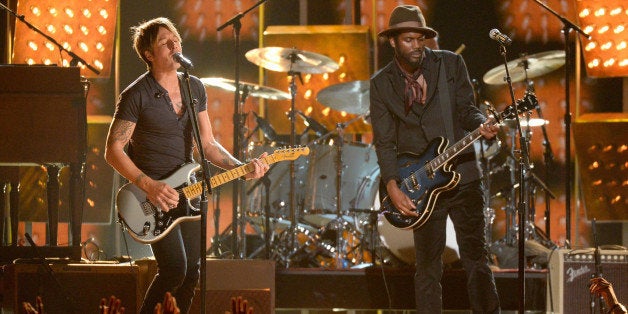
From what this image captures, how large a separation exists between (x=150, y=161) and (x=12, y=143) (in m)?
1.72

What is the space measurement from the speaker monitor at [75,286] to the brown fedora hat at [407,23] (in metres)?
2.30

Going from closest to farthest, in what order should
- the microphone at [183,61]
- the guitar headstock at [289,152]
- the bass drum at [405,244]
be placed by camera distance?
the microphone at [183,61], the guitar headstock at [289,152], the bass drum at [405,244]

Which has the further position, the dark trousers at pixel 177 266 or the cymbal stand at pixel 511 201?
the cymbal stand at pixel 511 201

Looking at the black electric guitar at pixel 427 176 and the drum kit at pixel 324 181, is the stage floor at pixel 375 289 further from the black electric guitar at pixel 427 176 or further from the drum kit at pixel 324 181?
the black electric guitar at pixel 427 176

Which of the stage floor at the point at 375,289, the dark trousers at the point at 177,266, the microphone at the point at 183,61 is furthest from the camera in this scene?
the stage floor at the point at 375,289

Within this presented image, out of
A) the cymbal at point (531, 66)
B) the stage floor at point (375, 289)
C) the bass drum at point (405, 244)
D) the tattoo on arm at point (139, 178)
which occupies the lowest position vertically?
the stage floor at point (375, 289)

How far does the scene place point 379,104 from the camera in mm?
5402

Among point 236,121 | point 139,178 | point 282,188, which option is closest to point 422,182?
point 139,178

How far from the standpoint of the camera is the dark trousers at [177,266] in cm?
471

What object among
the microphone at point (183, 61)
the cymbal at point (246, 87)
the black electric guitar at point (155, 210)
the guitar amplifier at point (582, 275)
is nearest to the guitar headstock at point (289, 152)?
the black electric guitar at point (155, 210)

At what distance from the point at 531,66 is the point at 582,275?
2.85 meters

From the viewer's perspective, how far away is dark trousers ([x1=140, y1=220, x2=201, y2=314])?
15.5 feet

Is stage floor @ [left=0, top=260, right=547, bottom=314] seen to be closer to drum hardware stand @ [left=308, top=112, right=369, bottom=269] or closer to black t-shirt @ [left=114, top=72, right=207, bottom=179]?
drum hardware stand @ [left=308, top=112, right=369, bottom=269]

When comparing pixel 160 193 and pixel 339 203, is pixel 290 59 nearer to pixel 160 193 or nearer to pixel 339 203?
pixel 339 203
